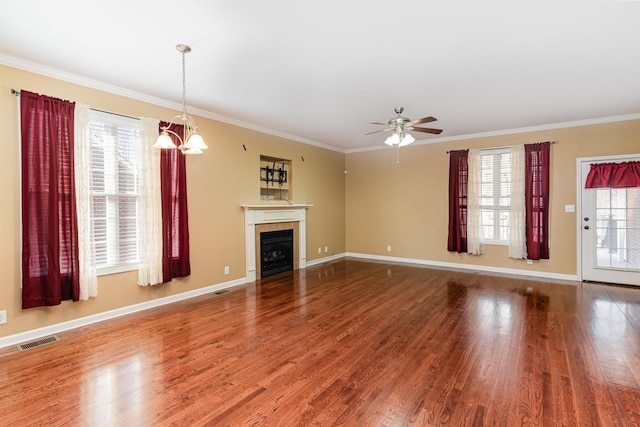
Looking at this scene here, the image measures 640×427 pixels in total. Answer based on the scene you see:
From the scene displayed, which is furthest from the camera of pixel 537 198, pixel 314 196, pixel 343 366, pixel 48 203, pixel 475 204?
pixel 314 196

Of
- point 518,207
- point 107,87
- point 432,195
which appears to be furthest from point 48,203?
point 518,207

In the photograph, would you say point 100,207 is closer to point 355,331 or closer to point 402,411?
point 355,331

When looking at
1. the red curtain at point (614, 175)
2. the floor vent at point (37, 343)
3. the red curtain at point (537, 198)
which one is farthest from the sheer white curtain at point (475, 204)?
the floor vent at point (37, 343)

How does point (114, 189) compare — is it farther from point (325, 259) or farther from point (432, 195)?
point (432, 195)

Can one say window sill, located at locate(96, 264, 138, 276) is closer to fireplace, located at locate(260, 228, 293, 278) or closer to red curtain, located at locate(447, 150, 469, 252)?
fireplace, located at locate(260, 228, 293, 278)

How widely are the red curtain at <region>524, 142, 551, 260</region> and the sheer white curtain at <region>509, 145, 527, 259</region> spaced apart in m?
0.07

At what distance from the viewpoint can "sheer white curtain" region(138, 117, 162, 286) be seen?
4.13m

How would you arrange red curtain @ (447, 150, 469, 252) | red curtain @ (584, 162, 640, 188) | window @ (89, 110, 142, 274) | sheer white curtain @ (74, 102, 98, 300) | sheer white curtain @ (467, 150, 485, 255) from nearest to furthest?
sheer white curtain @ (74, 102, 98, 300) < window @ (89, 110, 142, 274) < red curtain @ (584, 162, 640, 188) < sheer white curtain @ (467, 150, 485, 255) < red curtain @ (447, 150, 469, 252)

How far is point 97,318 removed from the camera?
3781mm

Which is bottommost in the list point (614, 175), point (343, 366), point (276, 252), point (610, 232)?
point (343, 366)

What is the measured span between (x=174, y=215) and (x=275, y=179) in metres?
2.48

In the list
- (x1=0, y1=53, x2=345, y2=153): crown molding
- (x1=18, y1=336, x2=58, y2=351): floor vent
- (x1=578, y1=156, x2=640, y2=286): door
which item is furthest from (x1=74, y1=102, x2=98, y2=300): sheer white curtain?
(x1=578, y1=156, x2=640, y2=286): door

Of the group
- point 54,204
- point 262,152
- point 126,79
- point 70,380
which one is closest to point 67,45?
point 126,79

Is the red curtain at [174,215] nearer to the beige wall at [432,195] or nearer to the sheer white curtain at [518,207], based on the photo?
the beige wall at [432,195]
